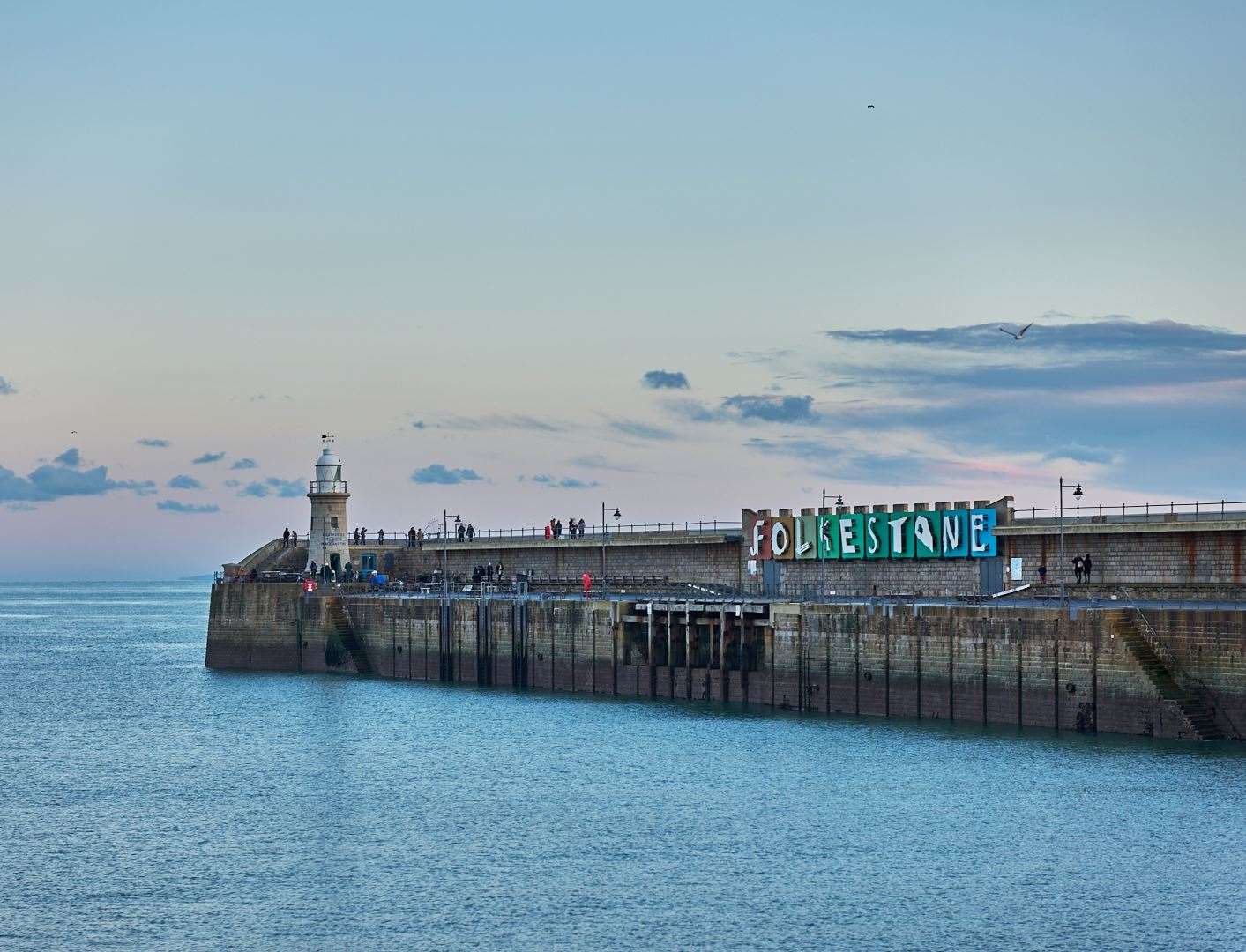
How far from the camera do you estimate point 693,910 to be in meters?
41.5

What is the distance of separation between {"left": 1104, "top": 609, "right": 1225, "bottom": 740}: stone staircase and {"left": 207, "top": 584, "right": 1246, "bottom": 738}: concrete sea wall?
0.19m

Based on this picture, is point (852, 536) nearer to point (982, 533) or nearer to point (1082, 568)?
point (982, 533)

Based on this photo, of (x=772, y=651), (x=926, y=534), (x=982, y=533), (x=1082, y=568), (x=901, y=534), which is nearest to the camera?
(x=772, y=651)

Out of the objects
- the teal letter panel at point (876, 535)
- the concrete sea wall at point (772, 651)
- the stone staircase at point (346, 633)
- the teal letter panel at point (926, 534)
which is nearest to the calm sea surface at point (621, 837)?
the concrete sea wall at point (772, 651)

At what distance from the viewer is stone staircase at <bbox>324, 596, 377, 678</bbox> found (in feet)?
339

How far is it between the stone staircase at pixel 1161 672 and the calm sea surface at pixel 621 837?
4.47ft

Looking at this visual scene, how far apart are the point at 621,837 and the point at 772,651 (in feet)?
95.6

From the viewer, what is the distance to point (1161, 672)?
61250 millimetres

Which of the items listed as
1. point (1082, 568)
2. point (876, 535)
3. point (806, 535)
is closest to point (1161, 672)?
point (1082, 568)

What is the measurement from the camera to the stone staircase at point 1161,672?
195 feet

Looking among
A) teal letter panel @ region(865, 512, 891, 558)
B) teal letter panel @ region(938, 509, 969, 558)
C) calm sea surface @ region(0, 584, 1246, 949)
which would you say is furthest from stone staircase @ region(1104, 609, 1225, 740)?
teal letter panel @ region(865, 512, 891, 558)

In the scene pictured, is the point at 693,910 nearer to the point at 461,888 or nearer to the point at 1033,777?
the point at 461,888

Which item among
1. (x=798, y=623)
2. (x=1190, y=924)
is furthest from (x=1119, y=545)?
(x=1190, y=924)

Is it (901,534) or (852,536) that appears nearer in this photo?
(901,534)
